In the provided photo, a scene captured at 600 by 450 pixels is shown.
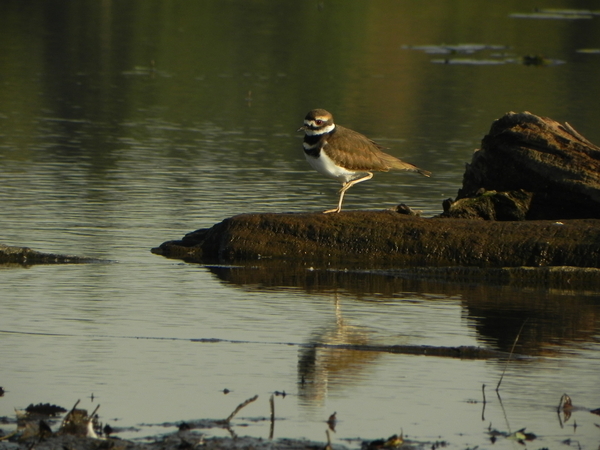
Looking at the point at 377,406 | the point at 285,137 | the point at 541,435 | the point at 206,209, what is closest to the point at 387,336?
the point at 377,406

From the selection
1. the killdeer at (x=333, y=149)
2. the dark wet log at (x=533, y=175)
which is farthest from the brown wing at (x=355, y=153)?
the dark wet log at (x=533, y=175)

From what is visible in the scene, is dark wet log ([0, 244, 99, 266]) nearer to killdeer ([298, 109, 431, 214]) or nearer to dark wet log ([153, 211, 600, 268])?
dark wet log ([153, 211, 600, 268])

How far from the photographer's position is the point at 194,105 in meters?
23.7

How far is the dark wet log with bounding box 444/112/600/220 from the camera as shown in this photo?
38.4 feet

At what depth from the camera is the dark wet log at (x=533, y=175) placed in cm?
1170

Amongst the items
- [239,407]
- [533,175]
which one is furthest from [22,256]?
[239,407]

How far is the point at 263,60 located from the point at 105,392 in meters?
24.8

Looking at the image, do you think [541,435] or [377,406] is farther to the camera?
A: [377,406]

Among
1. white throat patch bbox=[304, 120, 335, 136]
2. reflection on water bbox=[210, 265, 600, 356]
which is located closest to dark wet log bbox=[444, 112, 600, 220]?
white throat patch bbox=[304, 120, 335, 136]

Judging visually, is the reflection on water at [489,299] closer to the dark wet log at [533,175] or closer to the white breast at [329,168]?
the white breast at [329,168]

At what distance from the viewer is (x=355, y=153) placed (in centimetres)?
1143

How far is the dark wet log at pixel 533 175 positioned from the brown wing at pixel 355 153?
2.69 ft

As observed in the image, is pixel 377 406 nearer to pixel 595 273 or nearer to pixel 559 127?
pixel 595 273

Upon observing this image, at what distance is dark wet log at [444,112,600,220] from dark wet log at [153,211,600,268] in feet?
2.27
